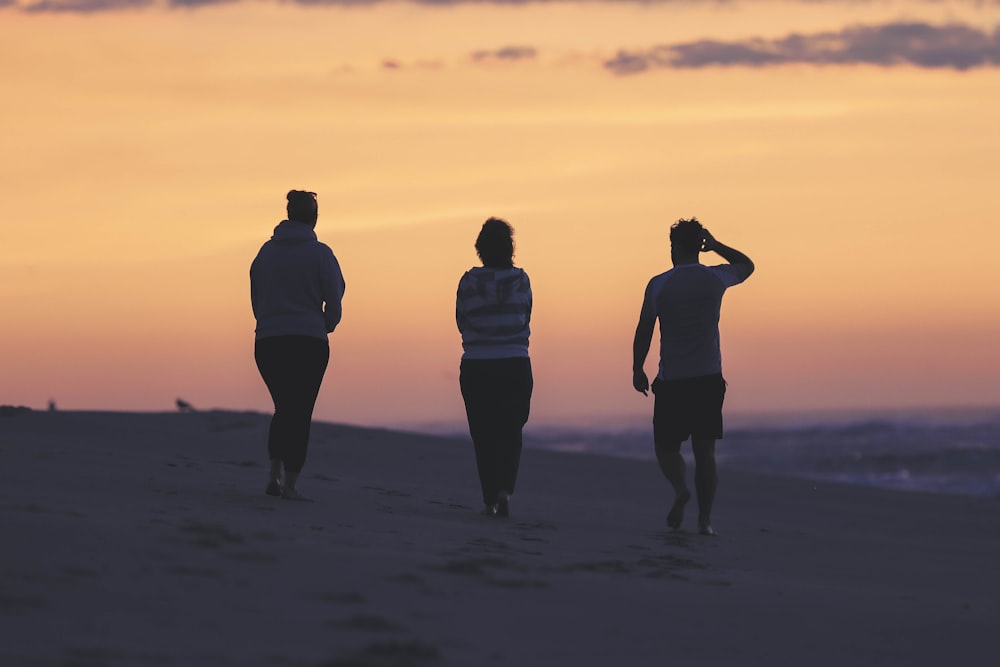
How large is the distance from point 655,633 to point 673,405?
341cm

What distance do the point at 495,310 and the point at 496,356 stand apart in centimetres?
28

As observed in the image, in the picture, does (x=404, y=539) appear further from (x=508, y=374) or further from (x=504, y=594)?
(x=508, y=374)

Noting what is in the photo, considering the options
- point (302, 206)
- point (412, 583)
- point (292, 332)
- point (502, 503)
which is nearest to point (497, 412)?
point (502, 503)

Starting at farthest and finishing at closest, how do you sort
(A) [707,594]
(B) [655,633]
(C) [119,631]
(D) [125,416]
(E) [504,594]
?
(D) [125,416], (A) [707,594], (E) [504,594], (B) [655,633], (C) [119,631]

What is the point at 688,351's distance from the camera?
7902 millimetres

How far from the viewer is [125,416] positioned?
14469mm

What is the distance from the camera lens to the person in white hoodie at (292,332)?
25.1ft

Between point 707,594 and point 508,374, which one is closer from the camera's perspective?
point 707,594

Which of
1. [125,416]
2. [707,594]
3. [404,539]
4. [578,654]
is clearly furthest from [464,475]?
[578,654]

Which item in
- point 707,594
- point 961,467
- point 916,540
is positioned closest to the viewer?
point 707,594

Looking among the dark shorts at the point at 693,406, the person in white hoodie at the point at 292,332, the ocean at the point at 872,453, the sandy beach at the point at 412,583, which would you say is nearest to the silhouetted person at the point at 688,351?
the dark shorts at the point at 693,406

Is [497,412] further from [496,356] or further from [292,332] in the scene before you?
[292,332]

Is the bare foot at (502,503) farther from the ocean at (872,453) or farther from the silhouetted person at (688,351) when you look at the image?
the ocean at (872,453)

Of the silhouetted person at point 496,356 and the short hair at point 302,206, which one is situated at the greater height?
the short hair at point 302,206
